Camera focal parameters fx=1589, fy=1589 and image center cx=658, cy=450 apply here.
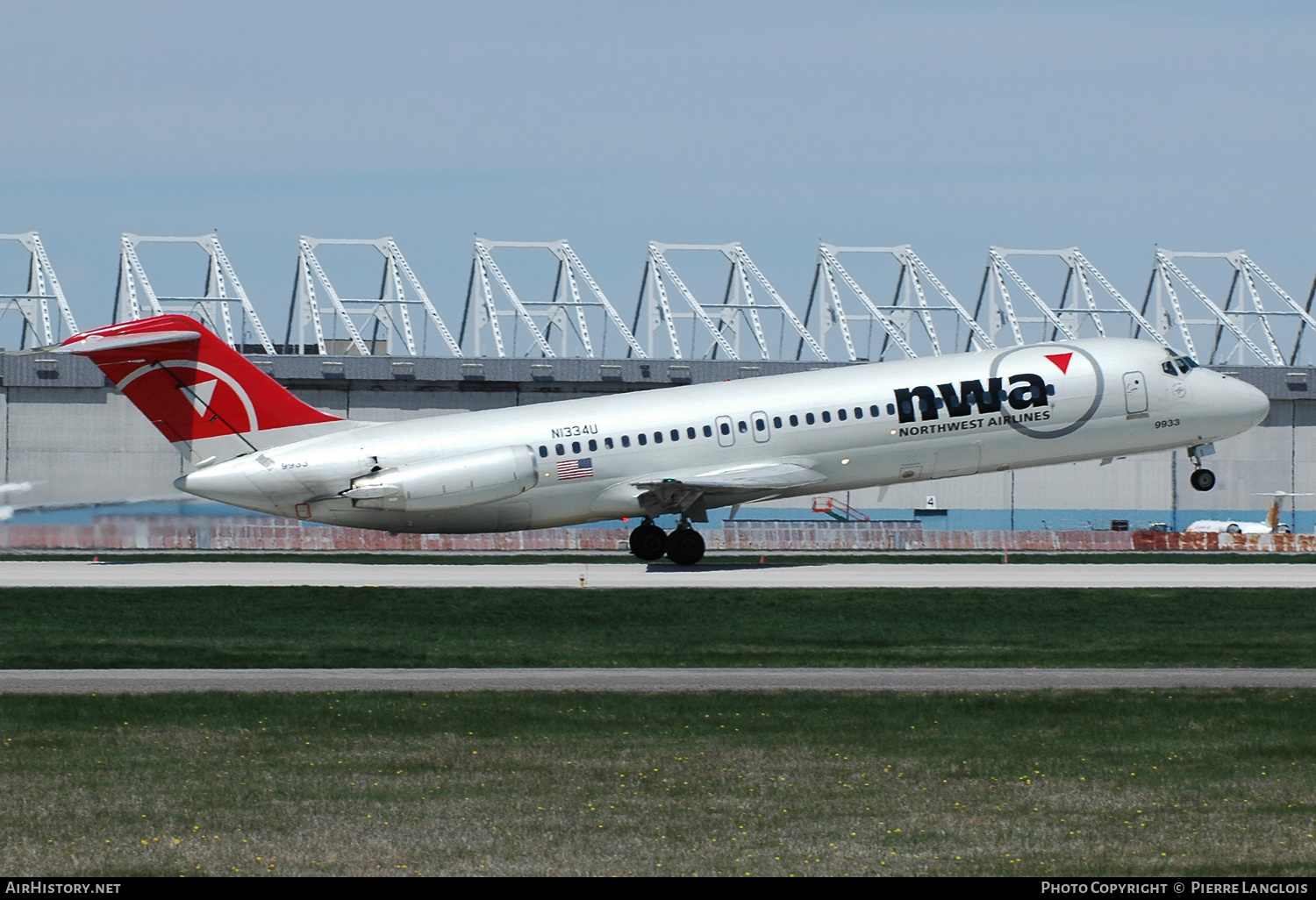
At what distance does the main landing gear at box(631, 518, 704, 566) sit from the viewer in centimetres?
4356

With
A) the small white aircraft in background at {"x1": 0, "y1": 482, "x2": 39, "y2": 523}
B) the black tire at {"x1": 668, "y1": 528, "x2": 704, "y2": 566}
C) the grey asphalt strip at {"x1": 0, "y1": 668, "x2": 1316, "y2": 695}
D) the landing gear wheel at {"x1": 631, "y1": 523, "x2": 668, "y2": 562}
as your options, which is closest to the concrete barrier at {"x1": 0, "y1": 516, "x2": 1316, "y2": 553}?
Result: the small white aircraft in background at {"x1": 0, "y1": 482, "x2": 39, "y2": 523}

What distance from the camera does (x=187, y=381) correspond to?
40125 millimetres

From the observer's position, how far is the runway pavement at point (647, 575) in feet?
126

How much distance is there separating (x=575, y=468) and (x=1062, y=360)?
13647mm

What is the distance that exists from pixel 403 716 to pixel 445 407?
6058 cm

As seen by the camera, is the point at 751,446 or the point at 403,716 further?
the point at 751,446

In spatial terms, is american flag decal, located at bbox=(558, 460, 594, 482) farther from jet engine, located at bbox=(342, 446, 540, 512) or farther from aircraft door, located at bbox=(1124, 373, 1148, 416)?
aircraft door, located at bbox=(1124, 373, 1148, 416)

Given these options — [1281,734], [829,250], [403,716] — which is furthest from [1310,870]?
[829,250]

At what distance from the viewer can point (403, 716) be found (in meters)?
19.2

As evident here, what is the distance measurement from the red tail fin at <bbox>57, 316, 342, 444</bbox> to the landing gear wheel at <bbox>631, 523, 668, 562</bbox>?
10279 millimetres

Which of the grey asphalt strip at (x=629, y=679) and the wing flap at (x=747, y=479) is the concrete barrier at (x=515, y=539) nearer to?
the wing flap at (x=747, y=479)

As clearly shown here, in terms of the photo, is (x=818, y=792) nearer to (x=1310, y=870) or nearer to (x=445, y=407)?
(x=1310, y=870)

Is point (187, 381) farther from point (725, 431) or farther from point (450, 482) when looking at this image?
point (725, 431)

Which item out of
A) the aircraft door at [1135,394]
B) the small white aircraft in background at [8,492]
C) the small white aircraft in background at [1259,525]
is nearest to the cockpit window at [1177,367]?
the aircraft door at [1135,394]
